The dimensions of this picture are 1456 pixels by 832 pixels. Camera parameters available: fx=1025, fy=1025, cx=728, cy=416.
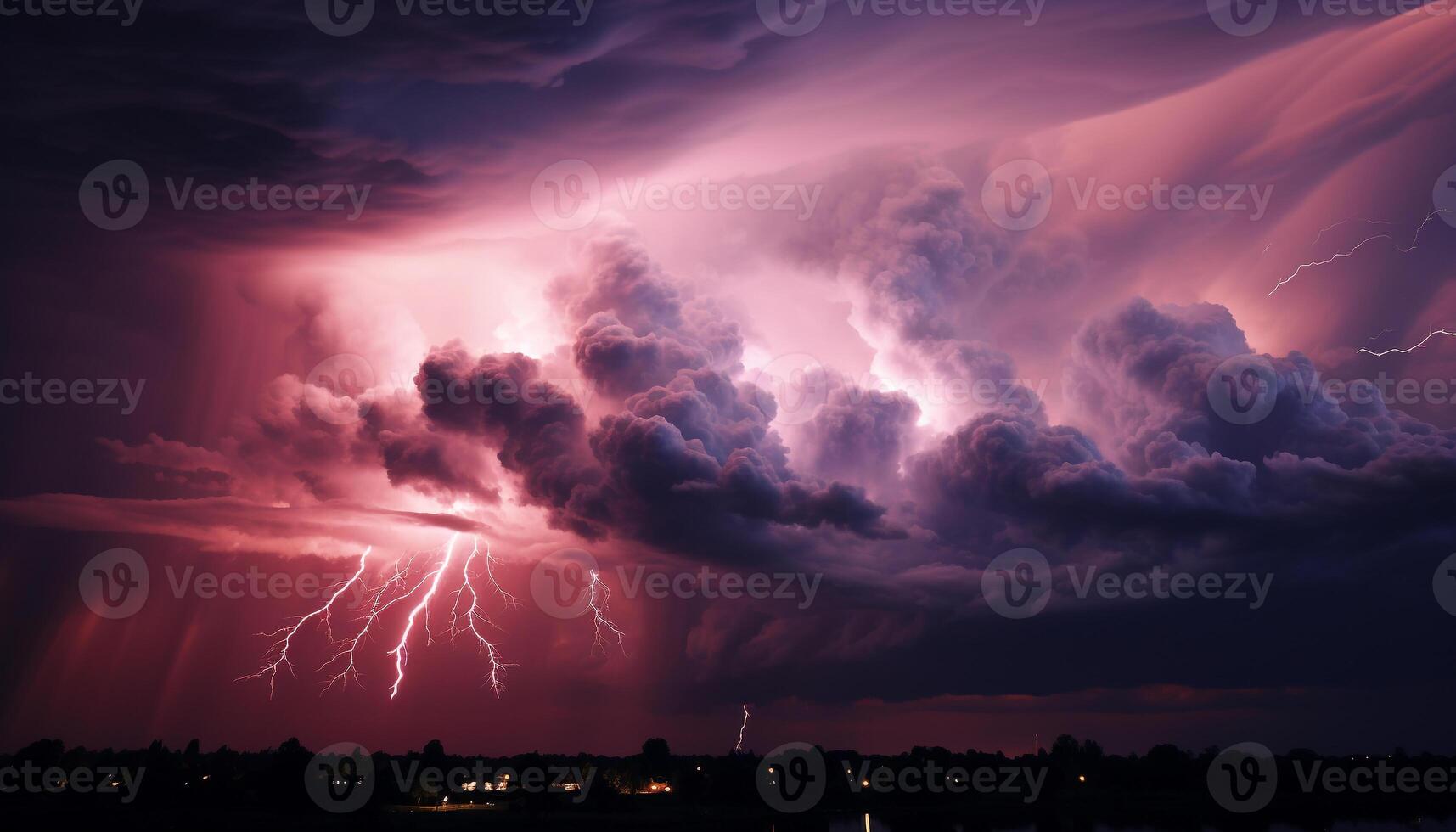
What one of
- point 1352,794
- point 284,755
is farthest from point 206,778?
point 1352,794

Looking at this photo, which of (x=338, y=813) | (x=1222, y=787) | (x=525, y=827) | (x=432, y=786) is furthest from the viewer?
(x=1222, y=787)

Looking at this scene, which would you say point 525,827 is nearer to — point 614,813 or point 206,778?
point 614,813

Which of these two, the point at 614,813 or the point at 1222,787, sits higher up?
the point at 1222,787

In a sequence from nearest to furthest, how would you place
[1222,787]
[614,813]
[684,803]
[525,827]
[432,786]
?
[525,827] < [614,813] < [432,786] < [684,803] < [1222,787]

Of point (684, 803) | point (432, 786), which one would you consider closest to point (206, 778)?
point (432, 786)

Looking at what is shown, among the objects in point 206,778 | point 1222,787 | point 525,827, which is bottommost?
point 525,827

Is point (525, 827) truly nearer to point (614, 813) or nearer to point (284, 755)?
point (614, 813)

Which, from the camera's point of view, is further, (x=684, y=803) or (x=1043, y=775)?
(x=1043, y=775)
